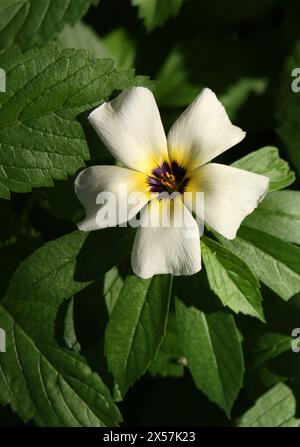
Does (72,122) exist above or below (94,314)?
above

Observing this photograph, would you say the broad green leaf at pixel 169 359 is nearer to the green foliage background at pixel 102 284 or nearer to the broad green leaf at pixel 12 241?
the green foliage background at pixel 102 284

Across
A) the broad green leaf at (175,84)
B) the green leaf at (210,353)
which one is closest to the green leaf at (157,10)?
the broad green leaf at (175,84)

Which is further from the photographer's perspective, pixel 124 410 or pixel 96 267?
pixel 124 410

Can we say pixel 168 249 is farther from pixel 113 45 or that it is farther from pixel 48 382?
pixel 113 45

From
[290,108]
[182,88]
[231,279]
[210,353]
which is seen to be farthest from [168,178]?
[182,88]

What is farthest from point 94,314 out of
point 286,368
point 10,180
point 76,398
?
point 286,368

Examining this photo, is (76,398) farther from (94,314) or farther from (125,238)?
(125,238)

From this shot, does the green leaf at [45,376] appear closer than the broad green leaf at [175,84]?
Yes
